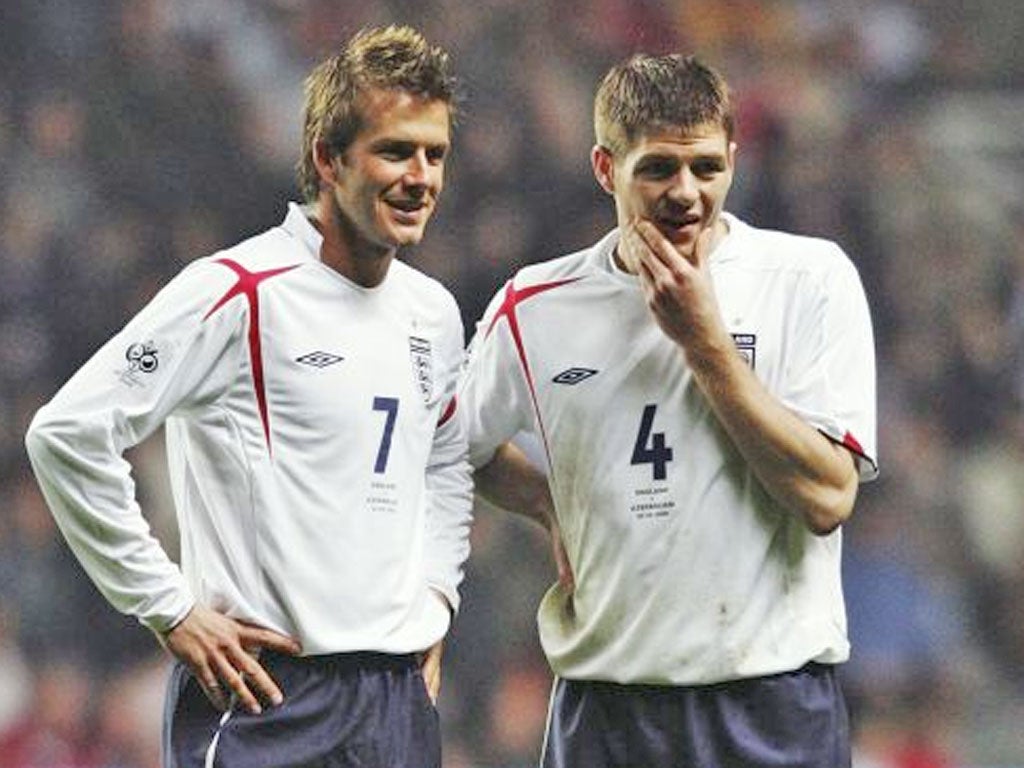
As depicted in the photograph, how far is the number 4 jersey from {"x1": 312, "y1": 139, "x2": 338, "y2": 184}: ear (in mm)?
442

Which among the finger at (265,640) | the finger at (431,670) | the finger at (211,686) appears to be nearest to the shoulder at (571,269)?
the finger at (431,670)

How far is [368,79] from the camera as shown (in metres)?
4.08

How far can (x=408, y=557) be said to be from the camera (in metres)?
4.12

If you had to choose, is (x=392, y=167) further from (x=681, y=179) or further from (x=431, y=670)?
Answer: (x=431, y=670)

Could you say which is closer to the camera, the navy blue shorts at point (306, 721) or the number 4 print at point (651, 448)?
the navy blue shorts at point (306, 721)

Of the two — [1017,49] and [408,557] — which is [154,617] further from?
[1017,49]

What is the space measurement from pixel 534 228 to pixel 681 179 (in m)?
4.86

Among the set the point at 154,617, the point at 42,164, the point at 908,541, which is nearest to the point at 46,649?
the point at 42,164

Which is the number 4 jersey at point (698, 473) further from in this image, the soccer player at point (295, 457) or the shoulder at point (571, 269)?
the soccer player at point (295, 457)

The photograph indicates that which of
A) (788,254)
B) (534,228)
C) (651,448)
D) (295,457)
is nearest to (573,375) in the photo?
(651,448)

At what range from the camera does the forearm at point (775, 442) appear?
13.0 ft

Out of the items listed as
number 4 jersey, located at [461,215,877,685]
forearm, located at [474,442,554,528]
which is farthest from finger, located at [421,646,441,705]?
forearm, located at [474,442,554,528]

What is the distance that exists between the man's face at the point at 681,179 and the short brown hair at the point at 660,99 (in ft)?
0.07

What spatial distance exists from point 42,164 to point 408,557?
5368 millimetres
